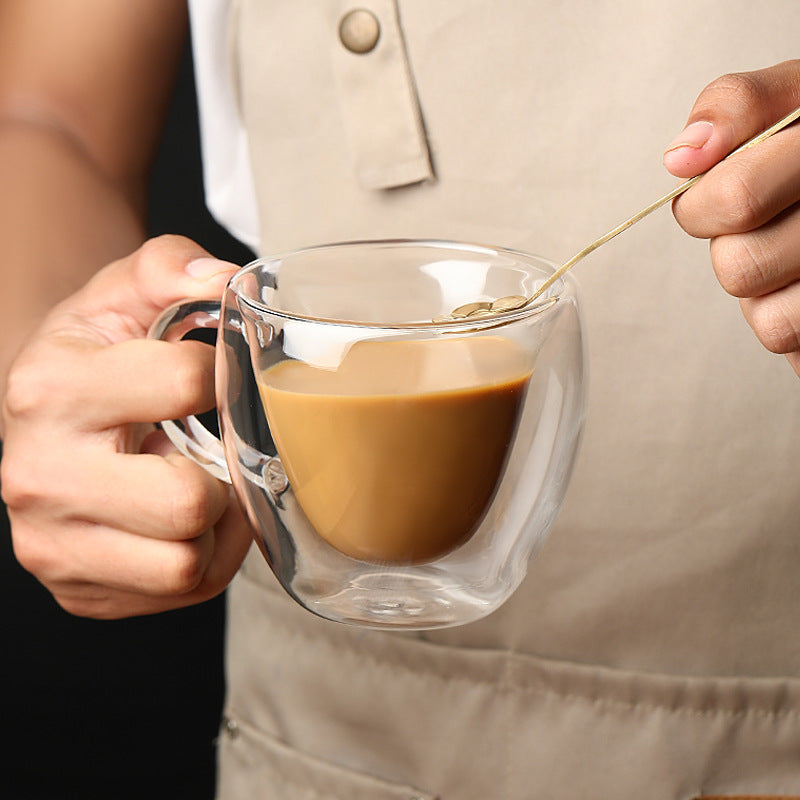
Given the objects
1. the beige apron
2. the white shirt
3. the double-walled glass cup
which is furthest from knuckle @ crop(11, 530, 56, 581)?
the white shirt

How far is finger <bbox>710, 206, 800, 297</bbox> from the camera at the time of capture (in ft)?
1.18

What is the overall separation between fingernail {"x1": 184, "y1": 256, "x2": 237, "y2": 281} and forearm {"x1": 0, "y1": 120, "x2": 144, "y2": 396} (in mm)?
225

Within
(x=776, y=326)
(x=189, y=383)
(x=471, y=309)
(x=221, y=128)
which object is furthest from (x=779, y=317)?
(x=221, y=128)

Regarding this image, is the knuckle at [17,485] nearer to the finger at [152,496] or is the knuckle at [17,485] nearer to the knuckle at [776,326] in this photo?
the finger at [152,496]

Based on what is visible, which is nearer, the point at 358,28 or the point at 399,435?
the point at 399,435

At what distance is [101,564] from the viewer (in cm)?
49

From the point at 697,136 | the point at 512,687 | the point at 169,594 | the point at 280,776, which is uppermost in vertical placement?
the point at 697,136

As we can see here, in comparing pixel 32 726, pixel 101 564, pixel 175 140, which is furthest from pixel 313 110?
pixel 32 726

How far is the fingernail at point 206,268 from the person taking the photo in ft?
1.49

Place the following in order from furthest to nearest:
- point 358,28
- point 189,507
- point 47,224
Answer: point 47,224, point 358,28, point 189,507

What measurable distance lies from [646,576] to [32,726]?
84 centimetres

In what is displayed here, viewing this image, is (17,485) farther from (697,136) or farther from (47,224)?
(697,136)

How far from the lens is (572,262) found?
0.38 m

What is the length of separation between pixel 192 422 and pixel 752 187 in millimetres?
280
